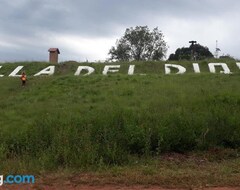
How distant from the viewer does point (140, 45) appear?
5950cm

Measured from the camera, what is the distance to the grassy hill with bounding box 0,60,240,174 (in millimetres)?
8055

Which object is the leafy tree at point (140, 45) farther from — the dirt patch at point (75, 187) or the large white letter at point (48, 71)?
the dirt patch at point (75, 187)

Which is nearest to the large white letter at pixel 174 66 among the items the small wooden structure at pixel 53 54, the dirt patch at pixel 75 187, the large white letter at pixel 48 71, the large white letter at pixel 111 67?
A: the large white letter at pixel 111 67

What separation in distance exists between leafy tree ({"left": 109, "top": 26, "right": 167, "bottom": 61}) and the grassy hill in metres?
40.7

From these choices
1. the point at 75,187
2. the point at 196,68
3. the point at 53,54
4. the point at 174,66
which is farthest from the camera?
the point at 53,54

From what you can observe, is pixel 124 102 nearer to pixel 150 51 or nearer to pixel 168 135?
pixel 168 135

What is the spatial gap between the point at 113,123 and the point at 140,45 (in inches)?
1976

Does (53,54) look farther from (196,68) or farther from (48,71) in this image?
(196,68)

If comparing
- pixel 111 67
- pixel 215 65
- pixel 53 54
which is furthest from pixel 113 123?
pixel 53 54

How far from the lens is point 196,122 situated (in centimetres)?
1037

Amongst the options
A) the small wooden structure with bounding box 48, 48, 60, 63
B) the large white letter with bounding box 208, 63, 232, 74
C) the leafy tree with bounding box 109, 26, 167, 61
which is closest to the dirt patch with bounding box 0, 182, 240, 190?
the large white letter with bounding box 208, 63, 232, 74

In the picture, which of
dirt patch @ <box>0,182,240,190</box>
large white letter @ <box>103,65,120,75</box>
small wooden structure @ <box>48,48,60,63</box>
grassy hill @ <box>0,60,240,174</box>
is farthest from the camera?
small wooden structure @ <box>48,48,60,63</box>

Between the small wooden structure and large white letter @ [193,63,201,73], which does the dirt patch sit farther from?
the small wooden structure

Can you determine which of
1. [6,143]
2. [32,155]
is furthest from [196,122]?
[6,143]
